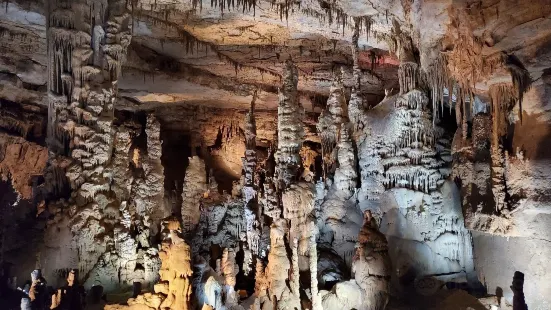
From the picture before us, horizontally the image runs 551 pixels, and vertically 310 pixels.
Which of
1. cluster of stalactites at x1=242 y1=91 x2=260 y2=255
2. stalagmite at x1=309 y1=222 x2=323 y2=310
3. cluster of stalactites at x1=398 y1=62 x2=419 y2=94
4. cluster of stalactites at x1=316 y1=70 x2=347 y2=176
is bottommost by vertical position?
stalagmite at x1=309 y1=222 x2=323 y2=310

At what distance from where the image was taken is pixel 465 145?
422 inches

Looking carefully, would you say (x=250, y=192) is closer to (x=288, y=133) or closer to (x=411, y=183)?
(x=288, y=133)

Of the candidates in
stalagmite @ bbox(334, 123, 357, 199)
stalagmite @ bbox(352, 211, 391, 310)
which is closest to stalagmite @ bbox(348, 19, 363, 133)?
stalagmite @ bbox(334, 123, 357, 199)

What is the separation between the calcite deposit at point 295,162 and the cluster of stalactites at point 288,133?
41 mm

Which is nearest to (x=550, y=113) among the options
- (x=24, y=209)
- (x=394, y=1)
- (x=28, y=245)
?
(x=394, y=1)

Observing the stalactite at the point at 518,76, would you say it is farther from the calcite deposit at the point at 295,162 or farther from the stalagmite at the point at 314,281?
the stalagmite at the point at 314,281

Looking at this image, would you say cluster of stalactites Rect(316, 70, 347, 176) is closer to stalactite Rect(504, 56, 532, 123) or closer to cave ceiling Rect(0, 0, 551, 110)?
cave ceiling Rect(0, 0, 551, 110)

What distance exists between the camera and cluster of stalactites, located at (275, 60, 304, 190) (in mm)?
11688

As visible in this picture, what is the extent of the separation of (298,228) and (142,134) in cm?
966

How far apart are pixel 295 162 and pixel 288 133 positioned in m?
0.78

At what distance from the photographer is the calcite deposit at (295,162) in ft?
27.5

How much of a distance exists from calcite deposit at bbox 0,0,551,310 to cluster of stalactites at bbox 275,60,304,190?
4 centimetres

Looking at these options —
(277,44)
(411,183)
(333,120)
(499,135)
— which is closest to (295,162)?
(333,120)

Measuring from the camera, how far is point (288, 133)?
12125mm
